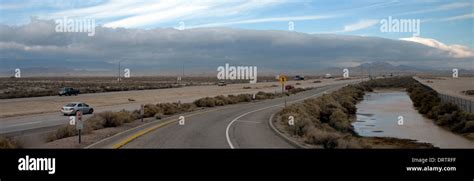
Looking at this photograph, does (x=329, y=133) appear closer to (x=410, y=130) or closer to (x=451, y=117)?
(x=410, y=130)

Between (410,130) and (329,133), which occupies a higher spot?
(329,133)

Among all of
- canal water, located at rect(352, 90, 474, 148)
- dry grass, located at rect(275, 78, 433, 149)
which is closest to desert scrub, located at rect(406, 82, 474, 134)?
canal water, located at rect(352, 90, 474, 148)

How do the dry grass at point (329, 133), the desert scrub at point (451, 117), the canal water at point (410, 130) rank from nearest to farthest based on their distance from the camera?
the dry grass at point (329, 133), the canal water at point (410, 130), the desert scrub at point (451, 117)

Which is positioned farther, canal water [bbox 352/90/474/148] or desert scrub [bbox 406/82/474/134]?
desert scrub [bbox 406/82/474/134]

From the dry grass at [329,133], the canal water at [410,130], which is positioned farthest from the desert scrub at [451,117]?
the dry grass at [329,133]

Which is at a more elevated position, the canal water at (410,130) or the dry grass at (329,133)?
the dry grass at (329,133)

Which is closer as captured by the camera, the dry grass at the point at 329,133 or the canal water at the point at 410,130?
the dry grass at the point at 329,133

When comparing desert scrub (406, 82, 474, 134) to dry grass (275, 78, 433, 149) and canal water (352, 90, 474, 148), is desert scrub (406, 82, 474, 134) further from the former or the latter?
dry grass (275, 78, 433, 149)

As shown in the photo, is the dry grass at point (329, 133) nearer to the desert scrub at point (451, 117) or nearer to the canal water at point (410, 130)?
the canal water at point (410, 130)

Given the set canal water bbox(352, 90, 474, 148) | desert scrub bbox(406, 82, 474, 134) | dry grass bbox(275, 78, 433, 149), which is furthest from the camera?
desert scrub bbox(406, 82, 474, 134)

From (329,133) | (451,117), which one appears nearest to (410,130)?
(451,117)
